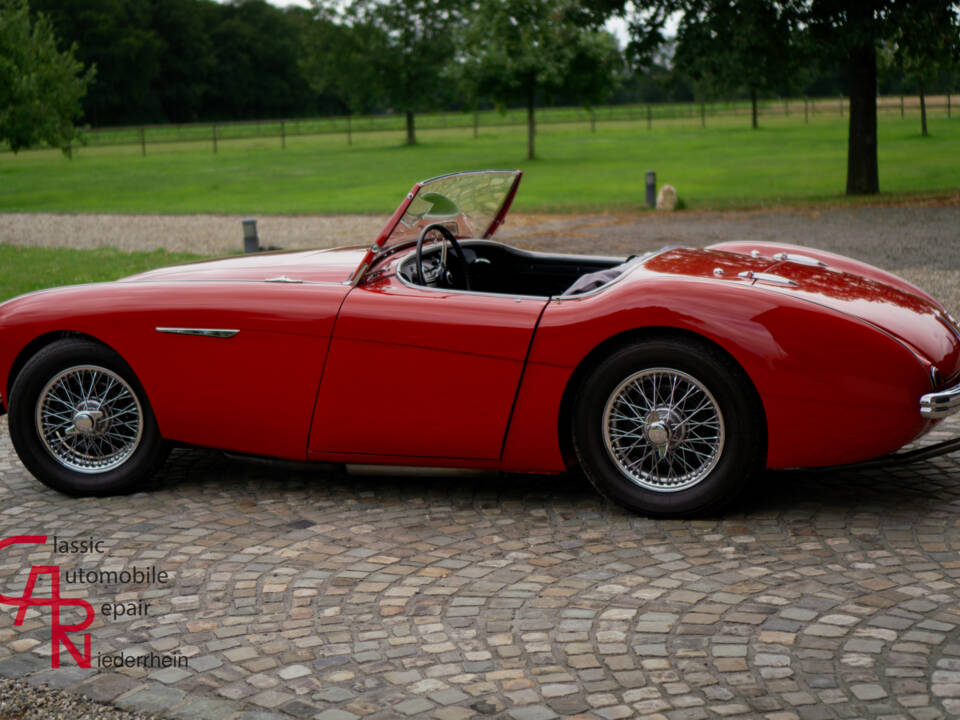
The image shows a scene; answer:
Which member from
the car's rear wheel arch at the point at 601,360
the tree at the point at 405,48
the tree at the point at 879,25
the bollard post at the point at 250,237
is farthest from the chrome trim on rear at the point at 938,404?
the tree at the point at 405,48

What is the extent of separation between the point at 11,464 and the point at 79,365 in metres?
1.13

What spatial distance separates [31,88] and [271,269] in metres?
23.8

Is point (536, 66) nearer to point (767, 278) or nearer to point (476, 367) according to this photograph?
point (767, 278)

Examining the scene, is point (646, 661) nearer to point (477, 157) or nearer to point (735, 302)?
point (735, 302)

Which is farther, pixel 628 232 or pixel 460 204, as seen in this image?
pixel 628 232

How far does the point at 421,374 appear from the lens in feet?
14.2

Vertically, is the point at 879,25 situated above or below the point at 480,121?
below

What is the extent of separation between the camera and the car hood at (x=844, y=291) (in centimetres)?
414

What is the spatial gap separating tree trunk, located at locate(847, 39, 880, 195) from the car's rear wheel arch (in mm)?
18215

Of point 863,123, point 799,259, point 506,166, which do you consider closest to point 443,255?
point 799,259

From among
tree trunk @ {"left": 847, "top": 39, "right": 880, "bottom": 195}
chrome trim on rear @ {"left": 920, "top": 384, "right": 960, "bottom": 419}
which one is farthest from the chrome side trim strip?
tree trunk @ {"left": 847, "top": 39, "right": 880, "bottom": 195}

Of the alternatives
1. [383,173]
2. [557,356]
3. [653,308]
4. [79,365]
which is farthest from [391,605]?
[383,173]

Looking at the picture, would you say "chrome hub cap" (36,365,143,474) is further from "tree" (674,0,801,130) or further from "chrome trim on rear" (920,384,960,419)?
"tree" (674,0,801,130)

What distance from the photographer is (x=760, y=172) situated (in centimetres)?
2753
